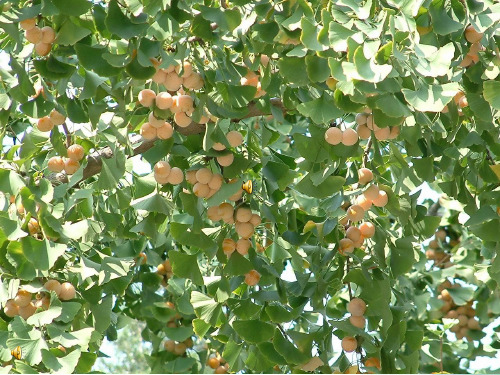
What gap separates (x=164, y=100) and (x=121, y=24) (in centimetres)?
19

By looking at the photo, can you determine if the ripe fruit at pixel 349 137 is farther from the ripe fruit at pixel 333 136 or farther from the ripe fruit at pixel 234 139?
the ripe fruit at pixel 234 139

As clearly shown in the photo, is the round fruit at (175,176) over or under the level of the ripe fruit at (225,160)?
under

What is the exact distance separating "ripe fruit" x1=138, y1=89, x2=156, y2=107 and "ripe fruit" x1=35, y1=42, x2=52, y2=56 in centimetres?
22

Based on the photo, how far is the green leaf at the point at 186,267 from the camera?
1.99m

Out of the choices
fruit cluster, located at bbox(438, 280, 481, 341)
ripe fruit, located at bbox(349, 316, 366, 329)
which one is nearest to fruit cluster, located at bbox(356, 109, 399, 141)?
ripe fruit, located at bbox(349, 316, 366, 329)

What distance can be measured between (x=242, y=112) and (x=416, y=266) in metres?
1.55

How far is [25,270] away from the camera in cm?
182

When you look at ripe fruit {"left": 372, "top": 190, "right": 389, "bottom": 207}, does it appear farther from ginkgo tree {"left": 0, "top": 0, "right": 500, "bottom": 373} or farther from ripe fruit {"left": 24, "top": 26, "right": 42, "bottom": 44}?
ripe fruit {"left": 24, "top": 26, "right": 42, "bottom": 44}

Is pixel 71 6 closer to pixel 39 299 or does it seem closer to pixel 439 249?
pixel 39 299

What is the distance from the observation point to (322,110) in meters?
1.73

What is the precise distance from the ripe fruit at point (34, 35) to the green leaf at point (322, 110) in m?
0.55

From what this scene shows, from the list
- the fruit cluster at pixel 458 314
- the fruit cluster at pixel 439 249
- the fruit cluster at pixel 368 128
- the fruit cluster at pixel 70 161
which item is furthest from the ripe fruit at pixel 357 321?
the fruit cluster at pixel 439 249

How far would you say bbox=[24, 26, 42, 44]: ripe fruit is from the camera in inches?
68.2

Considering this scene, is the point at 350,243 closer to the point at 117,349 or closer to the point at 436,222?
the point at 436,222
